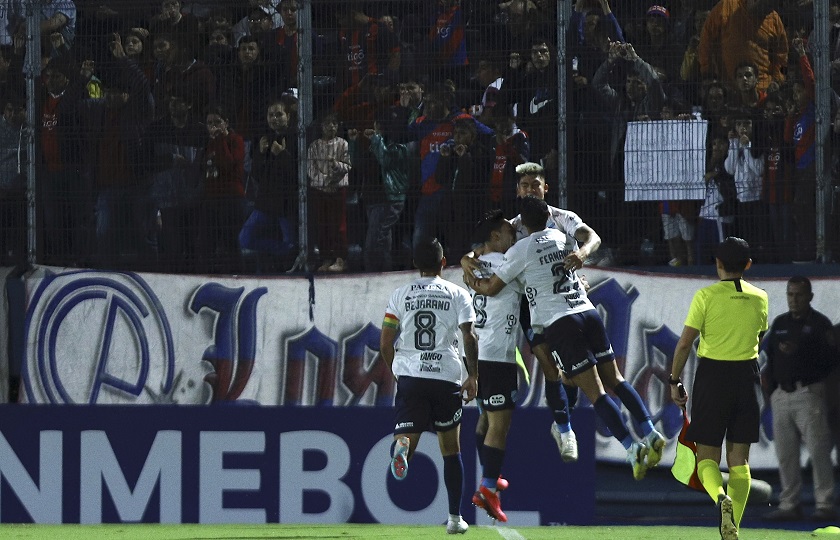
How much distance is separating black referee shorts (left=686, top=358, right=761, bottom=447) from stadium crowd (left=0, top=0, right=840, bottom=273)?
11.1 ft

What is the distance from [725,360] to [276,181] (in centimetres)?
520

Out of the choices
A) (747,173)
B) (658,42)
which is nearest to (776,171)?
(747,173)

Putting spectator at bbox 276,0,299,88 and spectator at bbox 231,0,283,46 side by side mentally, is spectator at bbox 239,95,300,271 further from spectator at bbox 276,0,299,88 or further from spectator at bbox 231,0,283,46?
spectator at bbox 231,0,283,46

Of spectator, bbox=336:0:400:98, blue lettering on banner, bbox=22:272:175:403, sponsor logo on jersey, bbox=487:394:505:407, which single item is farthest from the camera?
blue lettering on banner, bbox=22:272:175:403

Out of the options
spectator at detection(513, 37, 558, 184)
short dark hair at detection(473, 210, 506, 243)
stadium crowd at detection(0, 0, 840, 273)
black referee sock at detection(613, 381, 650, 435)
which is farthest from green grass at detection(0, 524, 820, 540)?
spectator at detection(513, 37, 558, 184)

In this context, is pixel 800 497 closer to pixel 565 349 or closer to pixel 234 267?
pixel 565 349

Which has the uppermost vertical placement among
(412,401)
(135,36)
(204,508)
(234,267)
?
(135,36)

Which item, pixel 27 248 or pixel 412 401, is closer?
pixel 412 401

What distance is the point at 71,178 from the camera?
14727 mm

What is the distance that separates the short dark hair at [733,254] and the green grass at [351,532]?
2579 mm

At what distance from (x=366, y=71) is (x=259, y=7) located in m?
1.16

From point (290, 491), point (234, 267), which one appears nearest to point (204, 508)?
point (290, 491)

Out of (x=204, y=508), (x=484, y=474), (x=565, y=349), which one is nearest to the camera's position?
(x=565, y=349)

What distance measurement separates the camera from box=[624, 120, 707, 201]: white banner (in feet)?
45.3
